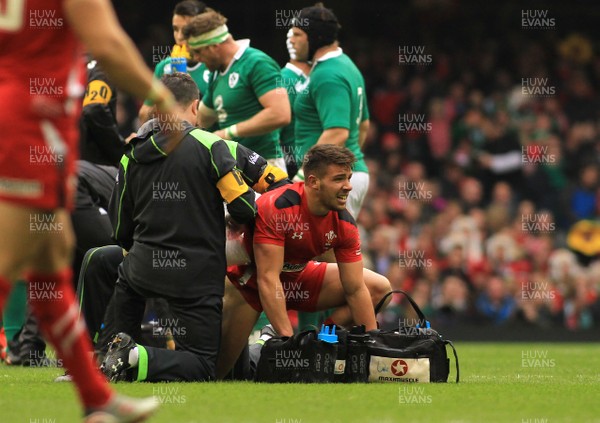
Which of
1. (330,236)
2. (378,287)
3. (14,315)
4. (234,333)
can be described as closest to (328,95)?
(378,287)

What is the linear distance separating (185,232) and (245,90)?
2620 mm

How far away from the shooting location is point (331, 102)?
9000 millimetres

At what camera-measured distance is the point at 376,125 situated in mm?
18141

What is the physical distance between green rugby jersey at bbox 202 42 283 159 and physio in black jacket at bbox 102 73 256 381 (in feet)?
7.18

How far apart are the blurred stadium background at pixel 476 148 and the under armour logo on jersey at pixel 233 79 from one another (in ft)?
19.5

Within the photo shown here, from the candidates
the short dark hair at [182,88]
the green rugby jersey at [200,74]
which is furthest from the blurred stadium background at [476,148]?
the short dark hair at [182,88]

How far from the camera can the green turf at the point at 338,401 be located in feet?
16.8

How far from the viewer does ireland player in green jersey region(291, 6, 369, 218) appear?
9.00 meters

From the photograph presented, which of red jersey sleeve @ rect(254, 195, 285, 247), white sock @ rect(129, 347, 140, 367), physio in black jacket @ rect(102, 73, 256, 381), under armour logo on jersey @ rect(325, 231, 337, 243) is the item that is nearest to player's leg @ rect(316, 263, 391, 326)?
under armour logo on jersey @ rect(325, 231, 337, 243)

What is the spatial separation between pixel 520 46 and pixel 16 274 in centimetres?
1611

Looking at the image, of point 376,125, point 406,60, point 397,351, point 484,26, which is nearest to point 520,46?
point 484,26

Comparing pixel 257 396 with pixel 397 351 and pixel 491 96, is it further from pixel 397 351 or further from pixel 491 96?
pixel 491 96

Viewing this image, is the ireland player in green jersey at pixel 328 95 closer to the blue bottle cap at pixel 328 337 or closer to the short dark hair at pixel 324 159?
the short dark hair at pixel 324 159

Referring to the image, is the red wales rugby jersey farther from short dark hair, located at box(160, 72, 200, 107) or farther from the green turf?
the green turf
